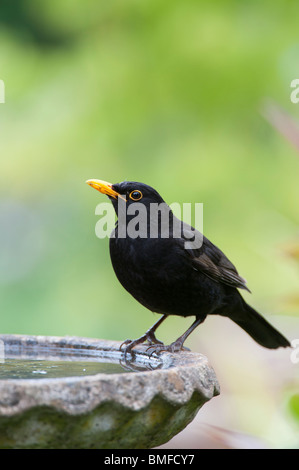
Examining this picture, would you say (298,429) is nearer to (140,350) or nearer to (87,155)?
(140,350)

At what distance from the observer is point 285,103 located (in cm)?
663

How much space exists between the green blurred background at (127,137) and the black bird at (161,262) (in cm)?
232

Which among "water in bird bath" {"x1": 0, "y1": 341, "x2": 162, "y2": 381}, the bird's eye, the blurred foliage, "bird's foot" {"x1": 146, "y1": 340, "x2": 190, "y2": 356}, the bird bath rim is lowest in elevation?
the blurred foliage

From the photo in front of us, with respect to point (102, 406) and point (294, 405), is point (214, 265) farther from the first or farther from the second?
point (102, 406)

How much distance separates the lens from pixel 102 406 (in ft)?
6.68

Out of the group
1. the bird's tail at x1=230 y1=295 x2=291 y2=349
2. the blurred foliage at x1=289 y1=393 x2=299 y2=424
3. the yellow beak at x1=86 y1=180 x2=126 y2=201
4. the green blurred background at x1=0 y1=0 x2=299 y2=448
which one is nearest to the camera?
the blurred foliage at x1=289 y1=393 x2=299 y2=424

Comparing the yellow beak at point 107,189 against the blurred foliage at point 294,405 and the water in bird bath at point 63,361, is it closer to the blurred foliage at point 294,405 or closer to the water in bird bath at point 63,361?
the water in bird bath at point 63,361

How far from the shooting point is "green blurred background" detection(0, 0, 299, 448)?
19.7 ft

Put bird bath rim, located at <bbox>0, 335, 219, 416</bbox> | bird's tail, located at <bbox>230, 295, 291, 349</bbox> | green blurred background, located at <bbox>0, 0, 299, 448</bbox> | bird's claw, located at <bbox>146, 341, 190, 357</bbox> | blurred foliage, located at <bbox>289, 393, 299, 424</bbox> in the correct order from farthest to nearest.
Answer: green blurred background, located at <bbox>0, 0, 299, 448</bbox>, bird's tail, located at <bbox>230, 295, 291, 349</bbox>, bird's claw, located at <bbox>146, 341, 190, 357</bbox>, blurred foliage, located at <bbox>289, 393, 299, 424</bbox>, bird bath rim, located at <bbox>0, 335, 219, 416</bbox>

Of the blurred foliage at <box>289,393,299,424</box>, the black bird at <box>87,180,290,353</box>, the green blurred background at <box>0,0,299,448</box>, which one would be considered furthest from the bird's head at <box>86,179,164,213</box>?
the green blurred background at <box>0,0,299,448</box>

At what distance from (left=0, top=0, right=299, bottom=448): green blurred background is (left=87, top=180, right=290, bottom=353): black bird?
2323mm

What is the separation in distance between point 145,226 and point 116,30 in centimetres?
413

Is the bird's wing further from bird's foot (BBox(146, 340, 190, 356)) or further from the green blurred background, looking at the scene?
the green blurred background

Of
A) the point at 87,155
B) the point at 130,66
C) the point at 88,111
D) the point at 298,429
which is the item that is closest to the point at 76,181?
the point at 87,155
